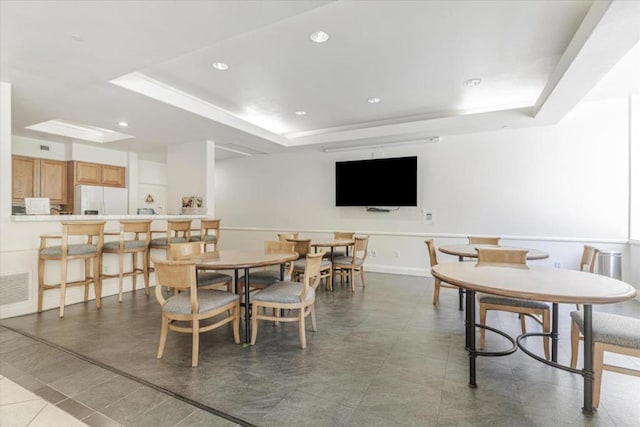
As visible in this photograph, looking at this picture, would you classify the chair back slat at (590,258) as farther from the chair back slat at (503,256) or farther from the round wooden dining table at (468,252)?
the chair back slat at (503,256)

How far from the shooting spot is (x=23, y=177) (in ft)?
19.2

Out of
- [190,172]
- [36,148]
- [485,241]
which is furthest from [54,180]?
[485,241]

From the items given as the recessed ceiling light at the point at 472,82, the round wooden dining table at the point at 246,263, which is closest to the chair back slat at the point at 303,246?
the round wooden dining table at the point at 246,263

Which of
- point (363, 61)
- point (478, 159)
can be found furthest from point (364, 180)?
point (363, 61)

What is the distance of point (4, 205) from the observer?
342 centimetres

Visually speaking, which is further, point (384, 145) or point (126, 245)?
point (384, 145)

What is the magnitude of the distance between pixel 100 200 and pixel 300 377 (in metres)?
6.82

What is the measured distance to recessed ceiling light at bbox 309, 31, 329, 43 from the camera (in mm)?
2848

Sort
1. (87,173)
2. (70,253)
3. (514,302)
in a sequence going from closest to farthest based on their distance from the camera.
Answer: (514,302), (70,253), (87,173)

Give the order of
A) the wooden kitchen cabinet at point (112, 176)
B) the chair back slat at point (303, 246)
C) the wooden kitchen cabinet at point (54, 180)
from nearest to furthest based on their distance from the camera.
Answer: the chair back slat at point (303, 246) → the wooden kitchen cabinet at point (54, 180) → the wooden kitchen cabinet at point (112, 176)

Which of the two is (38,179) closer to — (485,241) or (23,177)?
(23,177)

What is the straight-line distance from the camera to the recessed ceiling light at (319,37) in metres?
2.85

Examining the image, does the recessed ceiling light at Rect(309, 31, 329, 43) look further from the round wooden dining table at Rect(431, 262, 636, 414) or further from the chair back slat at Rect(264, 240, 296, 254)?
the round wooden dining table at Rect(431, 262, 636, 414)

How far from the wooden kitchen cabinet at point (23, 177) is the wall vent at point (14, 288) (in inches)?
133
